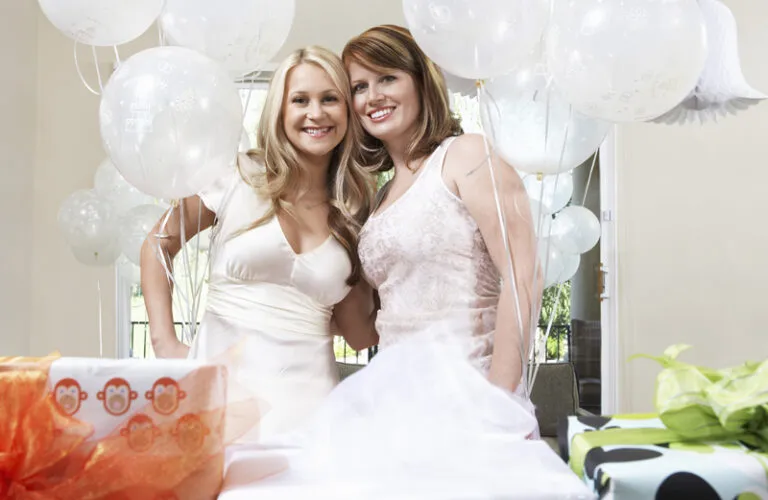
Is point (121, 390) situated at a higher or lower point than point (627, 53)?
lower

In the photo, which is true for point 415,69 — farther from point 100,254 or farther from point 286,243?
point 100,254

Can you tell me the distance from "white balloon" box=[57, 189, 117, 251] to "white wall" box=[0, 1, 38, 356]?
124cm

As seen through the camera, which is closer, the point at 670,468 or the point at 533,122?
the point at 670,468

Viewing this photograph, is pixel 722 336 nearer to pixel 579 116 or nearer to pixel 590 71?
pixel 579 116

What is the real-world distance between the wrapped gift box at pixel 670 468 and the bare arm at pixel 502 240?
0.76 meters

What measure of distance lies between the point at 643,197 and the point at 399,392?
4.04 m

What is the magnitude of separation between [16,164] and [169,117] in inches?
134

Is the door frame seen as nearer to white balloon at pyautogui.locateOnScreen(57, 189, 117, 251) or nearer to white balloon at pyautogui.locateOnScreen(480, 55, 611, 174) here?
white balloon at pyautogui.locateOnScreen(57, 189, 117, 251)

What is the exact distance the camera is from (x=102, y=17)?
1.90 metres

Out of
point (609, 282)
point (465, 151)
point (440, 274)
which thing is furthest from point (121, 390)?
point (609, 282)

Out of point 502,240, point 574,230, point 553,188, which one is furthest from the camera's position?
point 574,230

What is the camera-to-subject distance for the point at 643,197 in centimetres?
466

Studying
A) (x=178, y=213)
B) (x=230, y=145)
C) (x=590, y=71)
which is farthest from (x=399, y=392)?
(x=178, y=213)

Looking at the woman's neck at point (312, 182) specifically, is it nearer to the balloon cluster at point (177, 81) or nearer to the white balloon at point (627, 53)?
the balloon cluster at point (177, 81)
